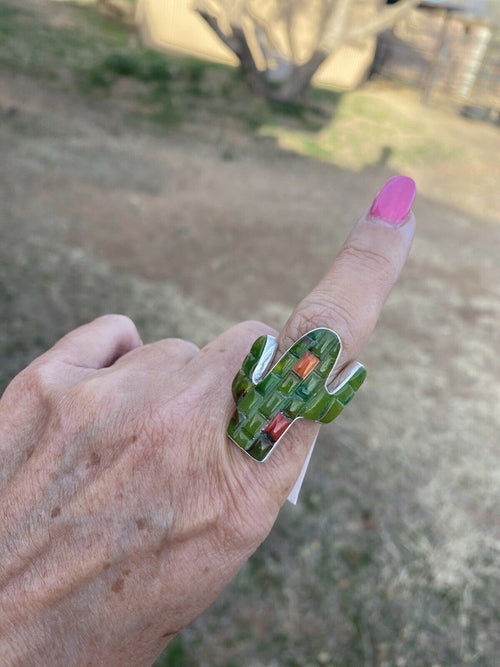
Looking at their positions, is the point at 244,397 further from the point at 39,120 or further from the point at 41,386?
the point at 39,120

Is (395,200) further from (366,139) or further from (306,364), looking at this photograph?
(366,139)

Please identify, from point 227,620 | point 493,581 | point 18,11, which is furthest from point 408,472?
point 18,11

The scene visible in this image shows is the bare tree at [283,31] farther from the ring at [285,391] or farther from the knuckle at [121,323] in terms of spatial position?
the ring at [285,391]

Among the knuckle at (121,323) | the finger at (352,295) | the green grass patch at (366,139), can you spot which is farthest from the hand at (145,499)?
the green grass patch at (366,139)

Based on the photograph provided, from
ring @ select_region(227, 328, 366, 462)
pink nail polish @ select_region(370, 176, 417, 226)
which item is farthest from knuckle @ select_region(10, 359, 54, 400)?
pink nail polish @ select_region(370, 176, 417, 226)

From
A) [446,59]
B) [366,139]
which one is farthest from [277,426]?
[446,59]

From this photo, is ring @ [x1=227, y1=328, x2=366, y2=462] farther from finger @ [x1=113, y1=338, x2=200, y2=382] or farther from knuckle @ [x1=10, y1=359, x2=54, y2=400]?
knuckle @ [x1=10, y1=359, x2=54, y2=400]
